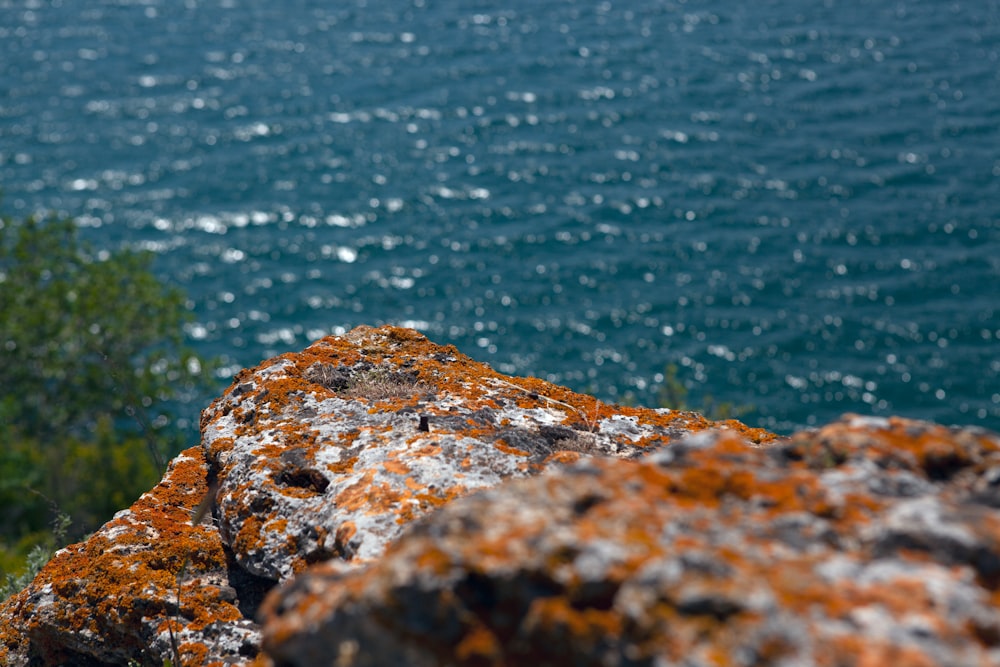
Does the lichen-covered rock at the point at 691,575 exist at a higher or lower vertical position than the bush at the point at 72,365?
higher

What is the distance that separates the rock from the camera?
21.3ft

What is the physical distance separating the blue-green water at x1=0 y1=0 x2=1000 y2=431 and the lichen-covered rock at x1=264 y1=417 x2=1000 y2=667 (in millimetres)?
32911

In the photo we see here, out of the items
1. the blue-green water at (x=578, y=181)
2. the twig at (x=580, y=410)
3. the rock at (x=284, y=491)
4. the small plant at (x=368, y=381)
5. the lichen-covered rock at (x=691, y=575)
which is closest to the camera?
the lichen-covered rock at (x=691, y=575)

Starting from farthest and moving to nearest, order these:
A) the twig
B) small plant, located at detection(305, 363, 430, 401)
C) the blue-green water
Result: 1. the blue-green water
2. small plant, located at detection(305, 363, 430, 401)
3. the twig

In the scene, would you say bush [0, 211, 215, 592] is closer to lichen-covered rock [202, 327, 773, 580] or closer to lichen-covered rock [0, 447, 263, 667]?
lichen-covered rock [202, 327, 773, 580]

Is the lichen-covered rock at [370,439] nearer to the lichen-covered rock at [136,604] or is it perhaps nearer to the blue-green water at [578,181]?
the lichen-covered rock at [136,604]

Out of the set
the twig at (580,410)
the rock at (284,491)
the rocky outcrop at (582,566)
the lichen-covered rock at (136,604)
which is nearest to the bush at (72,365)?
the rock at (284,491)

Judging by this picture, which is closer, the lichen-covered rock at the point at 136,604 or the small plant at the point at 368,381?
the lichen-covered rock at the point at 136,604

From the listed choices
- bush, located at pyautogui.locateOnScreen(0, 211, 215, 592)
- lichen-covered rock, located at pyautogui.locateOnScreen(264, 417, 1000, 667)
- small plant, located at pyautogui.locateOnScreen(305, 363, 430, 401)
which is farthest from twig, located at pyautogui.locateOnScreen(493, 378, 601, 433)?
bush, located at pyautogui.locateOnScreen(0, 211, 215, 592)

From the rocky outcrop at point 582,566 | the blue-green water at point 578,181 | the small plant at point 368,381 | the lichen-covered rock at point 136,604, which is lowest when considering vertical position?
the blue-green water at point 578,181

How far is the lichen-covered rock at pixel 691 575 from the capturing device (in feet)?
11.1

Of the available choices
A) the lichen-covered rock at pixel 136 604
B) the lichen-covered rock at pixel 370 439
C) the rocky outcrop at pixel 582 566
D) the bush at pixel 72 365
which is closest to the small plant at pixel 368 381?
the lichen-covered rock at pixel 370 439

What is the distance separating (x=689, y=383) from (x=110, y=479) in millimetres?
22202

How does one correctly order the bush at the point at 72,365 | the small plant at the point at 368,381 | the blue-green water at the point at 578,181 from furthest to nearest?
the blue-green water at the point at 578,181
the bush at the point at 72,365
the small plant at the point at 368,381
